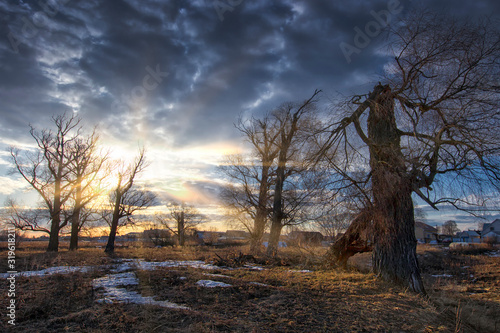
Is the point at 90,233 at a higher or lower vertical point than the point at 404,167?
lower

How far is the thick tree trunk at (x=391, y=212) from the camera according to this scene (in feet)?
23.7

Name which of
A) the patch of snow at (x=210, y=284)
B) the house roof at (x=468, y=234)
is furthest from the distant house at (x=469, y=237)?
the patch of snow at (x=210, y=284)

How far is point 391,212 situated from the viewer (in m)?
7.63

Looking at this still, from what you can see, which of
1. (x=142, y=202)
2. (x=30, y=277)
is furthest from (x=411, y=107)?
(x=142, y=202)

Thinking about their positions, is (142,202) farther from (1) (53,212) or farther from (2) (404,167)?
(2) (404,167)

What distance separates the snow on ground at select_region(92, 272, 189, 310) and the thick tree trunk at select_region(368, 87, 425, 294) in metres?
5.75

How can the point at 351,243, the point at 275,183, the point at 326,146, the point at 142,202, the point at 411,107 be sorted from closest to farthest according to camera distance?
the point at 411,107
the point at 326,146
the point at 351,243
the point at 275,183
the point at 142,202

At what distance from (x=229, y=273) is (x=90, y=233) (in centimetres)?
2147

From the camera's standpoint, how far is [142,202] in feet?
78.2

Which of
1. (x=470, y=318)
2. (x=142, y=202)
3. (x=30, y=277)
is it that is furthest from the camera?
(x=142, y=202)

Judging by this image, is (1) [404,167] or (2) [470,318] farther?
(1) [404,167]

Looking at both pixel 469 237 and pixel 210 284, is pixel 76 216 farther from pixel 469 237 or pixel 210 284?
pixel 469 237

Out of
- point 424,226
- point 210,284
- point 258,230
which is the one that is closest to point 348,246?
point 210,284

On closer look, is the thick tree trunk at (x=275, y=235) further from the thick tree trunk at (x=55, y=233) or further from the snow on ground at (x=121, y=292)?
the thick tree trunk at (x=55, y=233)
